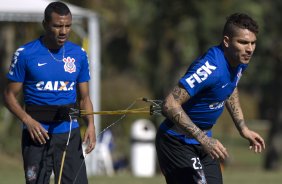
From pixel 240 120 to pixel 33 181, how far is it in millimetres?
2086

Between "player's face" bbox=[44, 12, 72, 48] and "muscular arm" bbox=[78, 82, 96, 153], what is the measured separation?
1.93 feet

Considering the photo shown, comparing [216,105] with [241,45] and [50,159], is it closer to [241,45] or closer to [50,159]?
[241,45]

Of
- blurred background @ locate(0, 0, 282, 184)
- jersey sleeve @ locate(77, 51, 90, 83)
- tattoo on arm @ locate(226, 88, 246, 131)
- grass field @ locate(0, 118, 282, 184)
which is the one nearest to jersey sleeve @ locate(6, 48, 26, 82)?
jersey sleeve @ locate(77, 51, 90, 83)

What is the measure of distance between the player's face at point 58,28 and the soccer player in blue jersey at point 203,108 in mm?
1348

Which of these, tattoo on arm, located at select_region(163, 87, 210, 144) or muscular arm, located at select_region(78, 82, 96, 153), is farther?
muscular arm, located at select_region(78, 82, 96, 153)

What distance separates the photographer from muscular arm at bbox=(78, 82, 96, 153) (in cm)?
920

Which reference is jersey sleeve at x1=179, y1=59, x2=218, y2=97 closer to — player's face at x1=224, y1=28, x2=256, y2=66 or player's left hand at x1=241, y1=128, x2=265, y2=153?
player's face at x1=224, y1=28, x2=256, y2=66

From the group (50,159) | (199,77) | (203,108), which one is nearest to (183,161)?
(203,108)

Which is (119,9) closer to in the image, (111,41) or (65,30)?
(111,41)

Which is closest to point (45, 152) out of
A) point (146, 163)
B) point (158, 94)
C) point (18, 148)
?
point (146, 163)

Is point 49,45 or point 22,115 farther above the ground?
point 49,45

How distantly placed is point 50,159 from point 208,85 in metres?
1.97

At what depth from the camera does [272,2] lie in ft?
101

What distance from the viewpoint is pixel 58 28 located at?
888cm
